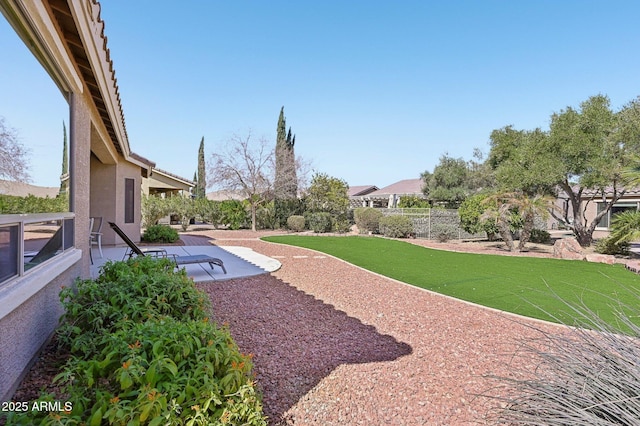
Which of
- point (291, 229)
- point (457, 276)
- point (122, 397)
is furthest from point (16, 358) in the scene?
point (291, 229)

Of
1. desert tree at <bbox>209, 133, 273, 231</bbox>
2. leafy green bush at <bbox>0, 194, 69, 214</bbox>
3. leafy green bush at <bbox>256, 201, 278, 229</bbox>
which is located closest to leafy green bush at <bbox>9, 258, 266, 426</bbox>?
leafy green bush at <bbox>0, 194, 69, 214</bbox>

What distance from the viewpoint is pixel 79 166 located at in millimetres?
5309

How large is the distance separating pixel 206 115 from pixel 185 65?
292 inches

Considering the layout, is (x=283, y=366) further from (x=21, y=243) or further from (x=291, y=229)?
(x=291, y=229)

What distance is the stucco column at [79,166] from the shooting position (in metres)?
4.96

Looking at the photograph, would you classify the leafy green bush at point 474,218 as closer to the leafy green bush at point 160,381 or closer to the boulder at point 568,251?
the boulder at point 568,251

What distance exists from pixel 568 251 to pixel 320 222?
14.2 meters

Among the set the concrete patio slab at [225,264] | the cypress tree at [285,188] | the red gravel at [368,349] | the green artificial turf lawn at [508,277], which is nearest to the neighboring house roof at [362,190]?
the cypress tree at [285,188]

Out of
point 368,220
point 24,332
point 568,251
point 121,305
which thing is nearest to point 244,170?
point 368,220

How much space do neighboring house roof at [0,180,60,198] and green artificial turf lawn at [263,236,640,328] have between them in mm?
5680

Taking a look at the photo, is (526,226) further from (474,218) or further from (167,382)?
(167,382)

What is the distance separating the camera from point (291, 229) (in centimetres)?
2556

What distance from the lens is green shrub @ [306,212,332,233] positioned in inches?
974

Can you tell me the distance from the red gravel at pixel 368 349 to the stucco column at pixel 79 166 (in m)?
2.43
